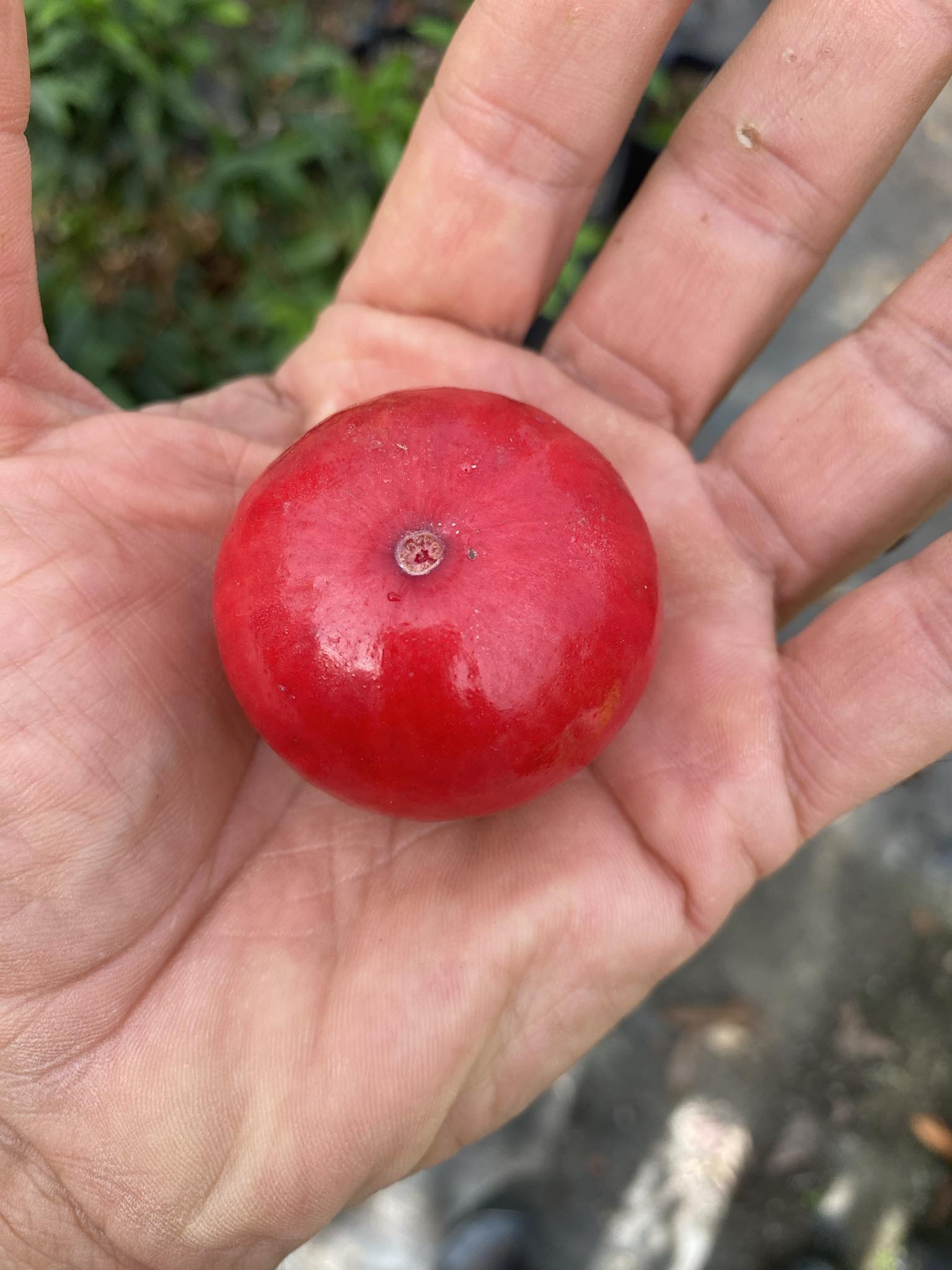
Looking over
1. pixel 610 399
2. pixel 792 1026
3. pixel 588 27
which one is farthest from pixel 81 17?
pixel 792 1026

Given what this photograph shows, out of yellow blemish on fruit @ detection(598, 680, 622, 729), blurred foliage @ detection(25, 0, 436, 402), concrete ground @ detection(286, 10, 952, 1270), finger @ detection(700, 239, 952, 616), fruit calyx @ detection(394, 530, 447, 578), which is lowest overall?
concrete ground @ detection(286, 10, 952, 1270)

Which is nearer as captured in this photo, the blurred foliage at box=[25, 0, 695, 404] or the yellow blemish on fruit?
the yellow blemish on fruit

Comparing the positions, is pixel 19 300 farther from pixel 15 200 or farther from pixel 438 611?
pixel 438 611

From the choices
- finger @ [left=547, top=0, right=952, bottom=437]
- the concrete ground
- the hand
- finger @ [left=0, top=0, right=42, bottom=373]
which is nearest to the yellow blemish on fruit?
the hand

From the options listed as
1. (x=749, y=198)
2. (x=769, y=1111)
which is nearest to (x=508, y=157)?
(x=749, y=198)

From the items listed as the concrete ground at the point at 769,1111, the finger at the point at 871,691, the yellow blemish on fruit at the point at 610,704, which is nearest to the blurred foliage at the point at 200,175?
the finger at the point at 871,691

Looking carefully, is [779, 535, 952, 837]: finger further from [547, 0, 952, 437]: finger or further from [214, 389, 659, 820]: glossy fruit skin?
[547, 0, 952, 437]: finger

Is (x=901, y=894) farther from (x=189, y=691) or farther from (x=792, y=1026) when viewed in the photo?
(x=189, y=691)

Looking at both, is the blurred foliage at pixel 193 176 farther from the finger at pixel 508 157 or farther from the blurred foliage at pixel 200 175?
the finger at pixel 508 157
